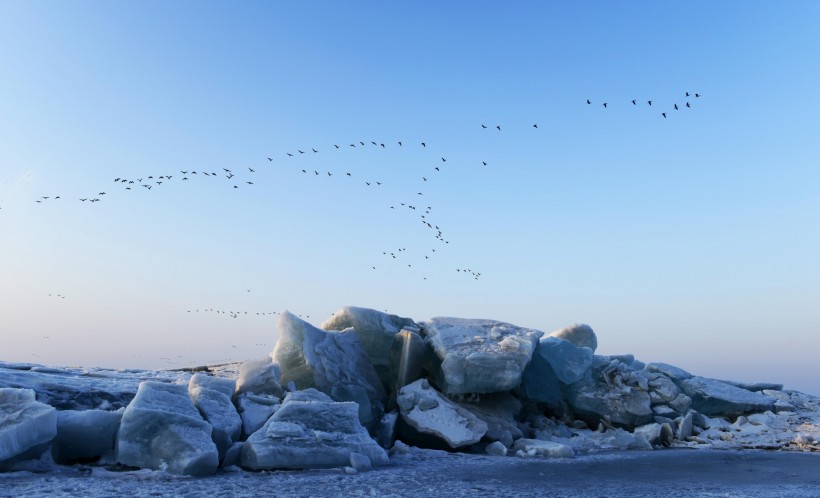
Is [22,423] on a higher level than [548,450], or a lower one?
higher

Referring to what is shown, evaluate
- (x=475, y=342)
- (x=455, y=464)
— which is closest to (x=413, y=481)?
(x=455, y=464)

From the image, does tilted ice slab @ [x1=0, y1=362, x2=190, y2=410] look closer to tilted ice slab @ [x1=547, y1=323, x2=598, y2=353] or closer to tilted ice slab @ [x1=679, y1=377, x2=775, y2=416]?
tilted ice slab @ [x1=547, y1=323, x2=598, y2=353]

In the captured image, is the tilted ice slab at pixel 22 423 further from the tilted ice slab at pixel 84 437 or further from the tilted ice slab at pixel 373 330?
the tilted ice slab at pixel 373 330

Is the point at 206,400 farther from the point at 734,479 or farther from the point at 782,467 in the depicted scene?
the point at 782,467

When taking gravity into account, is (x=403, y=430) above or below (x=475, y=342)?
below

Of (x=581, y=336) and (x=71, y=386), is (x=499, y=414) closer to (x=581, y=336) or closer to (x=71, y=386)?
(x=581, y=336)

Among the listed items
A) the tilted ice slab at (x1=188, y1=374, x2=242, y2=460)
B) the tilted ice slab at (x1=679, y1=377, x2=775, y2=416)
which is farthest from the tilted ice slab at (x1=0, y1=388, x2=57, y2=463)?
the tilted ice slab at (x1=679, y1=377, x2=775, y2=416)

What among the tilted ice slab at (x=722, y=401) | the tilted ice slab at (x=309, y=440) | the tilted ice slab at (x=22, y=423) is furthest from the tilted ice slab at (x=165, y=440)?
the tilted ice slab at (x=722, y=401)

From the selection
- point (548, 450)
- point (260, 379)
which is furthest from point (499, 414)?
point (260, 379)

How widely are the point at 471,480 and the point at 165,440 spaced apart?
132 inches

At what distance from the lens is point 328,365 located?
10.5m

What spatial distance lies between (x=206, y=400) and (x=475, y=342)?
5156 millimetres

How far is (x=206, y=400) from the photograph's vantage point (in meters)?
8.06

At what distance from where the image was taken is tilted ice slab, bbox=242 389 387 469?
282 inches
